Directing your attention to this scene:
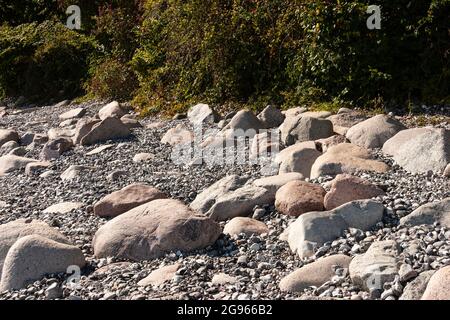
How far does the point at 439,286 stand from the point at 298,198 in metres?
1.94

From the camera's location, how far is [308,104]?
9734mm

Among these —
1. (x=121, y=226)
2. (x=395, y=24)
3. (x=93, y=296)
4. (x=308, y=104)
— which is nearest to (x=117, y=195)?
(x=121, y=226)

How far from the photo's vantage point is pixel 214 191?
21.9 ft

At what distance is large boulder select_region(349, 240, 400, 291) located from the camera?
443 centimetres

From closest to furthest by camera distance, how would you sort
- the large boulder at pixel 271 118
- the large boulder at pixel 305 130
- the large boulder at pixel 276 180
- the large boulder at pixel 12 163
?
the large boulder at pixel 276 180, the large boulder at pixel 305 130, the large boulder at pixel 271 118, the large boulder at pixel 12 163

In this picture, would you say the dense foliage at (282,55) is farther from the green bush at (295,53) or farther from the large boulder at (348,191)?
the large boulder at (348,191)

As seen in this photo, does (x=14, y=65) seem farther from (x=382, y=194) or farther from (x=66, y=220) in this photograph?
(x=382, y=194)

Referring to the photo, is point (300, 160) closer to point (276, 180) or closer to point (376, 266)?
point (276, 180)

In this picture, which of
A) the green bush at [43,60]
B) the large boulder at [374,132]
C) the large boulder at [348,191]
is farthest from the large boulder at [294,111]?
the green bush at [43,60]

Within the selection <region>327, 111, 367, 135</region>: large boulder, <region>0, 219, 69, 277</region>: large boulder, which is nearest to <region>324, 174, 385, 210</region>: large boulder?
<region>0, 219, 69, 277</region>: large boulder

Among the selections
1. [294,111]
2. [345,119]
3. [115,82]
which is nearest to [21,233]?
[345,119]

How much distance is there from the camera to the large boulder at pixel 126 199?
6.57 metres

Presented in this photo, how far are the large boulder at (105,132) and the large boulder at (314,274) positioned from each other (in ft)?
18.0

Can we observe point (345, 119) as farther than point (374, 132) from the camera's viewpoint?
Yes
